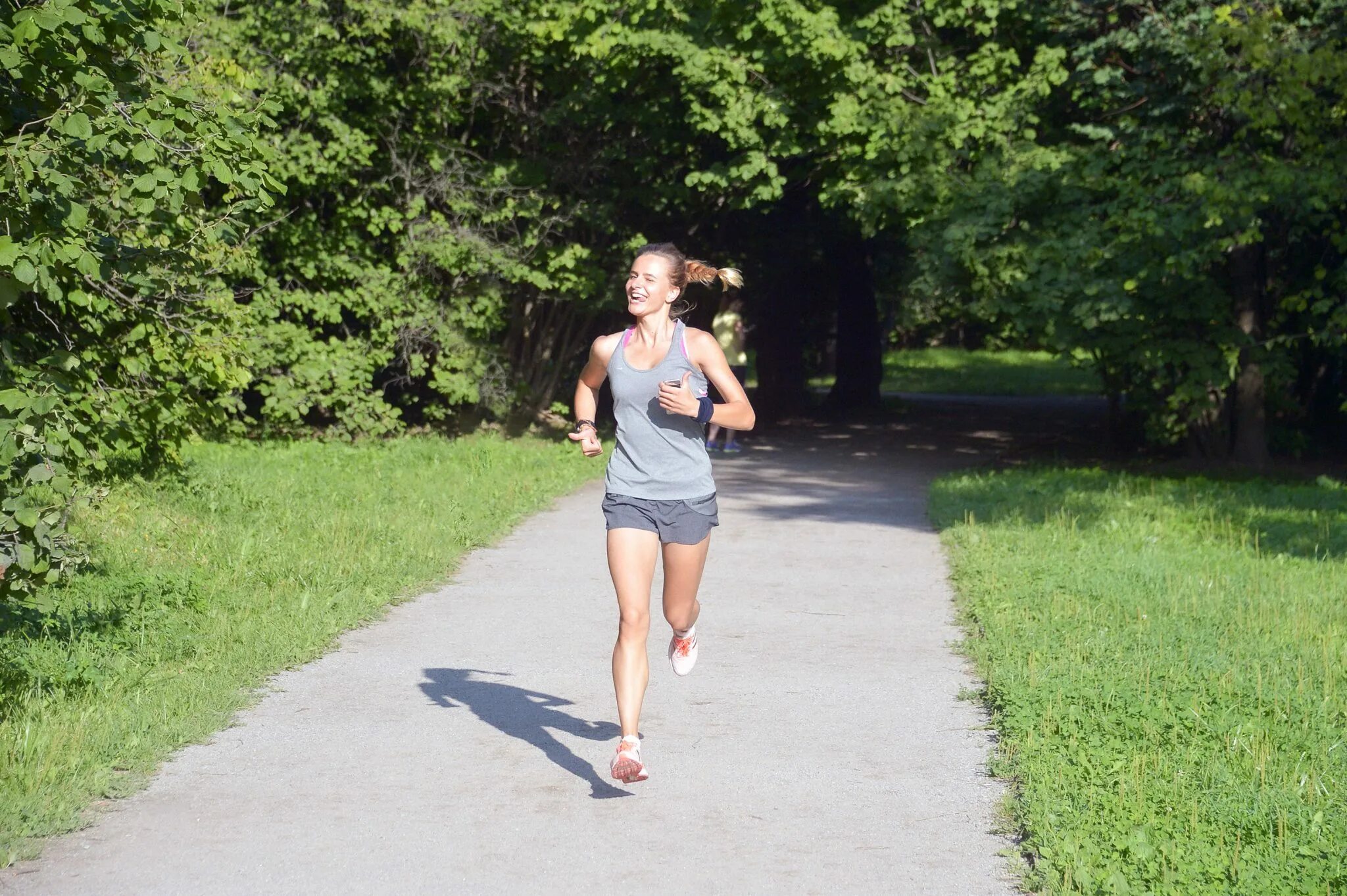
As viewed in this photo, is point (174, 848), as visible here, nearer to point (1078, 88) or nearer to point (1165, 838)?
point (1165, 838)

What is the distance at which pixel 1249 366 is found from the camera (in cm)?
1731

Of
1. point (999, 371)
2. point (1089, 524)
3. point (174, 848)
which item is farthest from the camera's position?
point (999, 371)

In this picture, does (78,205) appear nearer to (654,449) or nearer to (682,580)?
(654,449)

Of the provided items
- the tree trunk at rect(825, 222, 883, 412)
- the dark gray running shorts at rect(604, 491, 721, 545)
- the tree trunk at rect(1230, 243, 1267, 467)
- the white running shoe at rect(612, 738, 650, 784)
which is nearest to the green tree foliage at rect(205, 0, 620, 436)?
the tree trunk at rect(1230, 243, 1267, 467)

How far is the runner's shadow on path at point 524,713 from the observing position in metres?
5.87

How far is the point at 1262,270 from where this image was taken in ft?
57.9

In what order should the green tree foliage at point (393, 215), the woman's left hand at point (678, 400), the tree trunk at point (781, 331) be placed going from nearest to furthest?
the woman's left hand at point (678, 400) → the green tree foliage at point (393, 215) → the tree trunk at point (781, 331)

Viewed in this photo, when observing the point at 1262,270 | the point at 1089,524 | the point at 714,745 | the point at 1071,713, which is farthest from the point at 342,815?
the point at 1262,270

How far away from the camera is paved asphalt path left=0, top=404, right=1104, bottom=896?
15.3 ft

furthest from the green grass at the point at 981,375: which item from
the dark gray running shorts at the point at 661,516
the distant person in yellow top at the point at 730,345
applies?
the dark gray running shorts at the point at 661,516

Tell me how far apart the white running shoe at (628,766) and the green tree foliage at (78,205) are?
2183 mm

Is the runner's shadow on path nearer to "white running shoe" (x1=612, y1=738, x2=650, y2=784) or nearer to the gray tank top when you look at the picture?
"white running shoe" (x1=612, y1=738, x2=650, y2=784)

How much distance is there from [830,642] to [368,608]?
2.60 meters

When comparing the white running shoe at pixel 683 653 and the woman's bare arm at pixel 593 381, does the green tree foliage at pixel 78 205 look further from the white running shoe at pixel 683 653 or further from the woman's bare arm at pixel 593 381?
the white running shoe at pixel 683 653
